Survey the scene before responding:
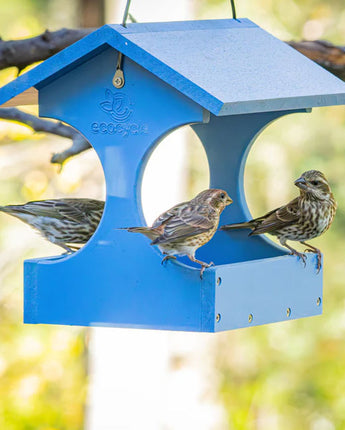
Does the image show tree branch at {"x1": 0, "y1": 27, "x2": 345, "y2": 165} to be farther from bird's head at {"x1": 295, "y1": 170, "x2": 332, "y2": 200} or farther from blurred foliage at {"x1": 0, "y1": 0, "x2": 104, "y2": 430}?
blurred foliage at {"x1": 0, "y1": 0, "x2": 104, "y2": 430}

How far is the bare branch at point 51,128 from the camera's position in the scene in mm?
5934

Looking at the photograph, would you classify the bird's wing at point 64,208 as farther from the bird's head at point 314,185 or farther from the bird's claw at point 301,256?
the bird's head at point 314,185

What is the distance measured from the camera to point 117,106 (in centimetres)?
438

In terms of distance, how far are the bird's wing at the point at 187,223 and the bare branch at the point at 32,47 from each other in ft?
5.52

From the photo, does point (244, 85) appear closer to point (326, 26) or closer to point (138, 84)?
point (138, 84)

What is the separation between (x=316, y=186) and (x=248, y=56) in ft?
3.04

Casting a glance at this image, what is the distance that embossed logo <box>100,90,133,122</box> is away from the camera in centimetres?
437

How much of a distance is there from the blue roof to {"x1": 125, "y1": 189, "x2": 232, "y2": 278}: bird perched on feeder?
580 millimetres

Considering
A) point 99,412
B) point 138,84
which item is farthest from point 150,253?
point 99,412

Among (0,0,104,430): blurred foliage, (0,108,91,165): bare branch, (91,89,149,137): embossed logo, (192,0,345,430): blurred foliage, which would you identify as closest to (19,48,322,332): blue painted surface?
(91,89,149,137): embossed logo

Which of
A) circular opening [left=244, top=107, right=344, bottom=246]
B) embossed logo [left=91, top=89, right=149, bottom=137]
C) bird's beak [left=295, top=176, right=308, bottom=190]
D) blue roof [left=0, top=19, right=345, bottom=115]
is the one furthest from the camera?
circular opening [left=244, top=107, right=344, bottom=246]

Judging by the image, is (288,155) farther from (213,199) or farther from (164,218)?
(164,218)

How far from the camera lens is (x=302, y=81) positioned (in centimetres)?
458

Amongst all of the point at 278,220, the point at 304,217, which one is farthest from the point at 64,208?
the point at 304,217
